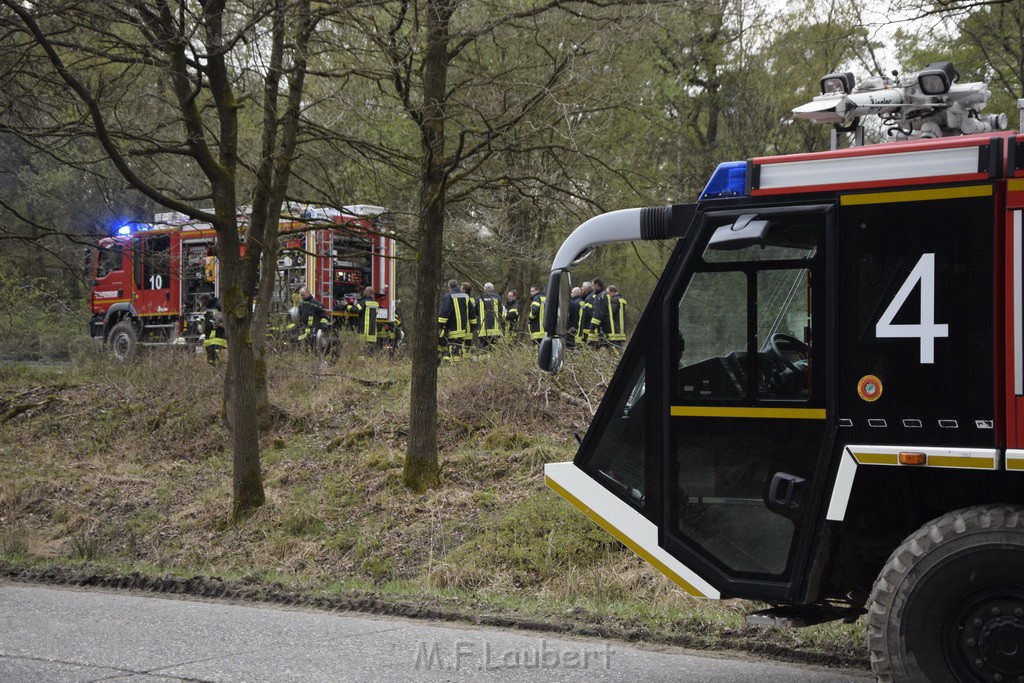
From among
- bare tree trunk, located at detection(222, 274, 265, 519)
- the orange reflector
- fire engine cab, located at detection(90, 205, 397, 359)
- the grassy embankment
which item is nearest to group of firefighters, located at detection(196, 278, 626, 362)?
the grassy embankment

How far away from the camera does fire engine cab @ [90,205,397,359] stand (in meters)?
20.2

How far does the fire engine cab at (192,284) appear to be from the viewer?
66.4 ft

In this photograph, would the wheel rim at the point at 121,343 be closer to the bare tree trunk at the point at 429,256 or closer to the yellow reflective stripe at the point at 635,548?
the bare tree trunk at the point at 429,256

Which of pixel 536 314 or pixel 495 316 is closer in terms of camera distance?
pixel 536 314

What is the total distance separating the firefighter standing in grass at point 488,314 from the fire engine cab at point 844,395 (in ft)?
38.9

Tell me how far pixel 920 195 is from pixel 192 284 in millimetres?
23866

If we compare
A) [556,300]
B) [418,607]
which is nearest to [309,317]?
[418,607]

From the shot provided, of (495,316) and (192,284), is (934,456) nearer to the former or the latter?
(495,316)

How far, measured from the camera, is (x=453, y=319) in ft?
60.6

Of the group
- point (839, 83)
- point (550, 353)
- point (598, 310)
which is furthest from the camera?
point (598, 310)

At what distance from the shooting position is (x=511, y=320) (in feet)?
58.7

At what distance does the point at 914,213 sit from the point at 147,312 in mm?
25001

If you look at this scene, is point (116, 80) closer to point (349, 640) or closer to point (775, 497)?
point (349, 640)

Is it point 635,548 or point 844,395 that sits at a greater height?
point 844,395
